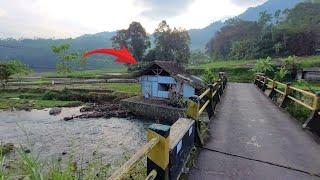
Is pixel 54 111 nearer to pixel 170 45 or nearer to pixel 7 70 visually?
pixel 7 70

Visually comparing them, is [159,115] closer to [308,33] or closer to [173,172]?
[173,172]

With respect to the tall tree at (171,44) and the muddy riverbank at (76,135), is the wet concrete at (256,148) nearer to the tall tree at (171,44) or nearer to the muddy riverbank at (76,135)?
the muddy riverbank at (76,135)

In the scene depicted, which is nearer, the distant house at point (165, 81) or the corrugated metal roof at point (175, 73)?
the corrugated metal roof at point (175, 73)

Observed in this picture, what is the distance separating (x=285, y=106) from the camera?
39.0ft

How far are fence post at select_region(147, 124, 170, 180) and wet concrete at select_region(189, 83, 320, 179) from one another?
4.05ft

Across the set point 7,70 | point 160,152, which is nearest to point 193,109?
point 160,152

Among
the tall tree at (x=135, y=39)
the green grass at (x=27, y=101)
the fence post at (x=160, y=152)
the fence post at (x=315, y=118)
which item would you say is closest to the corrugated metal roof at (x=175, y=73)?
the green grass at (x=27, y=101)

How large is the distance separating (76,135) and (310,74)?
31189 millimetres

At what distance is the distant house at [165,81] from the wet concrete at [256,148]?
2004 centimetres

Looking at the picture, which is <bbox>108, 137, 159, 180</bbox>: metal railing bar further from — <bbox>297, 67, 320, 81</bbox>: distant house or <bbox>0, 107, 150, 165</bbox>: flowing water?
<bbox>297, 67, 320, 81</bbox>: distant house

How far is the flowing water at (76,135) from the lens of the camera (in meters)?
18.4

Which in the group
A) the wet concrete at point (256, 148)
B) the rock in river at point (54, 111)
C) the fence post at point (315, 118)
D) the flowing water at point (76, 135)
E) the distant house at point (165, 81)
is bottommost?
the flowing water at point (76, 135)

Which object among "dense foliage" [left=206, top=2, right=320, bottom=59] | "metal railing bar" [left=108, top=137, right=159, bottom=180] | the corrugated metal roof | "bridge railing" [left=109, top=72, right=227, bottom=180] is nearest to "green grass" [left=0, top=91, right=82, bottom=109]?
the corrugated metal roof

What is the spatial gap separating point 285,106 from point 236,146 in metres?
6.63
